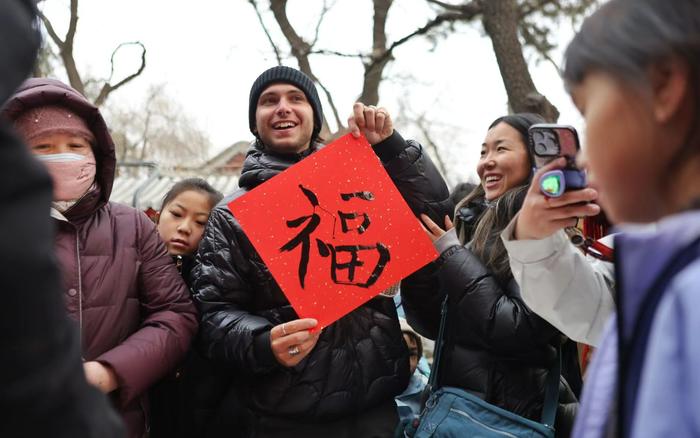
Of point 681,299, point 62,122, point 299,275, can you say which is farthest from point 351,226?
point 681,299

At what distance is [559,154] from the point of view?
1.38 m

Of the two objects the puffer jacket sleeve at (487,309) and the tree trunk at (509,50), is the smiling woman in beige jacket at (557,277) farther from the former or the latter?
the tree trunk at (509,50)

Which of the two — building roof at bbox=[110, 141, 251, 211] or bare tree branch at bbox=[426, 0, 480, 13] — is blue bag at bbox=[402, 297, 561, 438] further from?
building roof at bbox=[110, 141, 251, 211]

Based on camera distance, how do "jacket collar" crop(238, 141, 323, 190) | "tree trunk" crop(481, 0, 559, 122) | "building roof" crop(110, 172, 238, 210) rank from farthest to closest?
1. "building roof" crop(110, 172, 238, 210)
2. "tree trunk" crop(481, 0, 559, 122)
3. "jacket collar" crop(238, 141, 323, 190)

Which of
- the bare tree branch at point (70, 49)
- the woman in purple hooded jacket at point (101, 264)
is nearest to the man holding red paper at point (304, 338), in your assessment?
the woman in purple hooded jacket at point (101, 264)

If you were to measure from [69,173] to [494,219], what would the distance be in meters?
1.41

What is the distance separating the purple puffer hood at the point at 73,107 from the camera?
1903 mm

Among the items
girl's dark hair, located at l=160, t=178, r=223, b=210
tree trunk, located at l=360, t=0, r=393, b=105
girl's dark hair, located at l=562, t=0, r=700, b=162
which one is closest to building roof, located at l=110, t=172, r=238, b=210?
tree trunk, located at l=360, t=0, r=393, b=105

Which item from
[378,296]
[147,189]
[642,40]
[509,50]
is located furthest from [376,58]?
[642,40]

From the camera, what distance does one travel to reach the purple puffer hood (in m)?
1.90

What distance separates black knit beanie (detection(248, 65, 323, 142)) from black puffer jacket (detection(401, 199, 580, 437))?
31.7 inches

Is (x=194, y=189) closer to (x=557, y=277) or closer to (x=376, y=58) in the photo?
(x=557, y=277)

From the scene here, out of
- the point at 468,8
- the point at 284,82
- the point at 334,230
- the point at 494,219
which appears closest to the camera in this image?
the point at 334,230

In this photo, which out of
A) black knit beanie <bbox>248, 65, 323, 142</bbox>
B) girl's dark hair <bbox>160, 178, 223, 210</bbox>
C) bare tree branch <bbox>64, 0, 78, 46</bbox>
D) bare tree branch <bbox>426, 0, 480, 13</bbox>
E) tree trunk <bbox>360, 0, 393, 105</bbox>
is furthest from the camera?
bare tree branch <bbox>64, 0, 78, 46</bbox>
